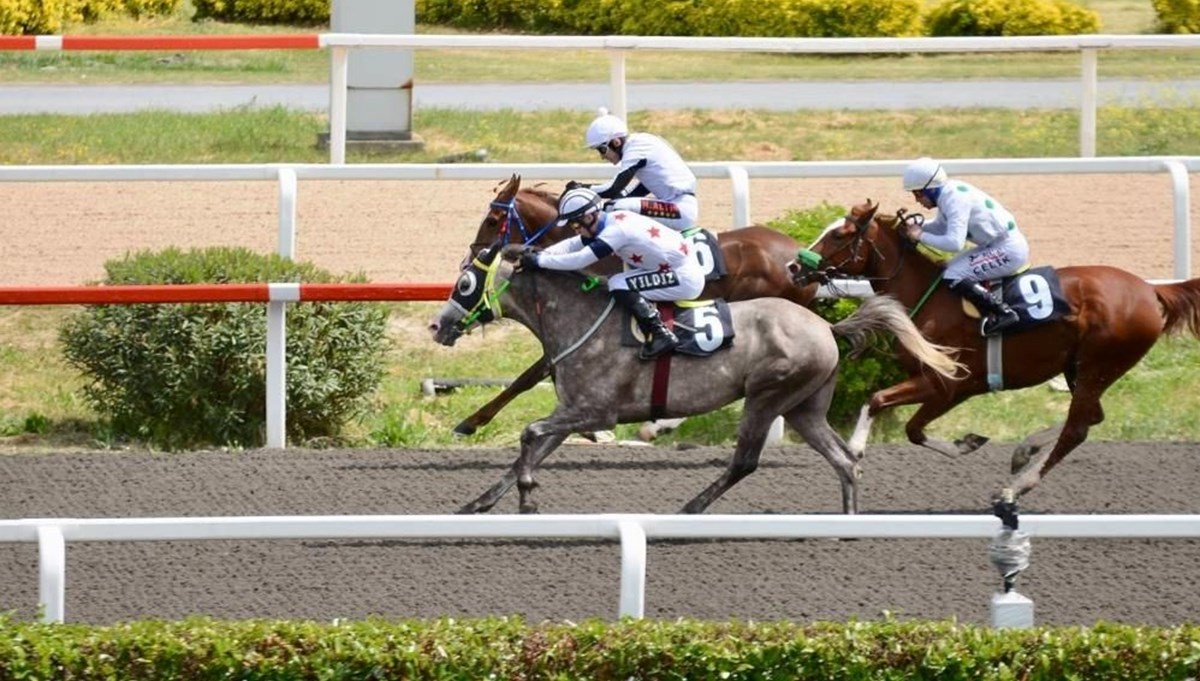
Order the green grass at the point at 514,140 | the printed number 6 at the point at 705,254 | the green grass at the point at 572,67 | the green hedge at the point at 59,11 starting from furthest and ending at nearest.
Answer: the green hedge at the point at 59,11 → the green grass at the point at 572,67 → the green grass at the point at 514,140 → the printed number 6 at the point at 705,254

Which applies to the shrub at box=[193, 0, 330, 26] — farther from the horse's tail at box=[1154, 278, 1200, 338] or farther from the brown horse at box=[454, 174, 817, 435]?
the horse's tail at box=[1154, 278, 1200, 338]

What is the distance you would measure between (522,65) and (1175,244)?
1028 centimetres

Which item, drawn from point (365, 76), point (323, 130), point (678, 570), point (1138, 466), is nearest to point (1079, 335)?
point (1138, 466)

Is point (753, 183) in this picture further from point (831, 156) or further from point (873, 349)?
point (873, 349)

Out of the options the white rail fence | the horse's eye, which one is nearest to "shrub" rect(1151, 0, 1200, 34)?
the white rail fence

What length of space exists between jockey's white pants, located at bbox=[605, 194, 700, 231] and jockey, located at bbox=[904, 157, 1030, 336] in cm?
130

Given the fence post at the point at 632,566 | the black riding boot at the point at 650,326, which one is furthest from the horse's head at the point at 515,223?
the fence post at the point at 632,566

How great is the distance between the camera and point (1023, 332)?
32.6ft

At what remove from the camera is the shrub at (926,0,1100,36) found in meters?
19.8

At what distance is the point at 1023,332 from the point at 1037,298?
6.7 inches

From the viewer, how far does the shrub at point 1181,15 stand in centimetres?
2150

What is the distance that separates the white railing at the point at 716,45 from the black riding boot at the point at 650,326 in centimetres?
339

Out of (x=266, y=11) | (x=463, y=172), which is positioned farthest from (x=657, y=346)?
(x=266, y=11)

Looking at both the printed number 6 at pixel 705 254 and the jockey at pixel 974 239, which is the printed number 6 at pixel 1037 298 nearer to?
the jockey at pixel 974 239
